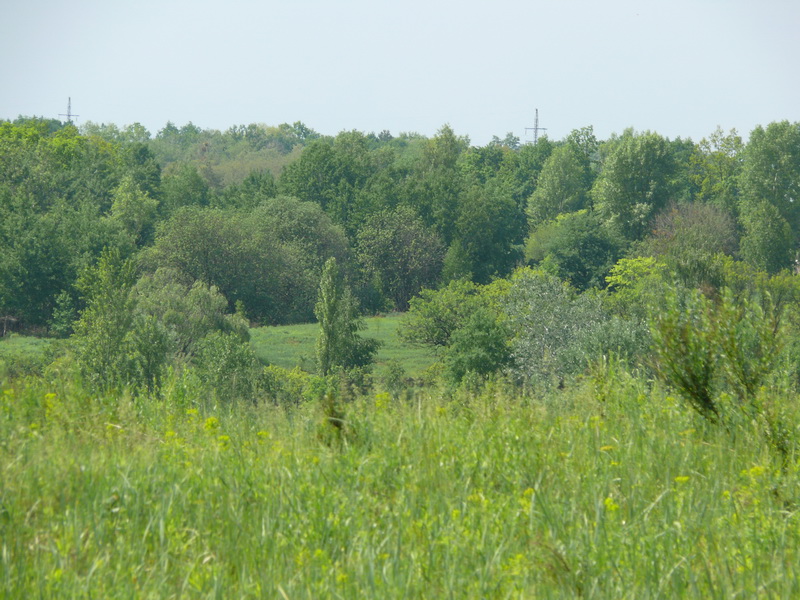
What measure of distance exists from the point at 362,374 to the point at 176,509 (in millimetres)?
36954

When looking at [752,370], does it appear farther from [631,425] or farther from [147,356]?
[147,356]

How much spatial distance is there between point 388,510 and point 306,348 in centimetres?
4753

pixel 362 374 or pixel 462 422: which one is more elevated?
pixel 462 422

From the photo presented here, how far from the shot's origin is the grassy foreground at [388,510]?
9.62ft

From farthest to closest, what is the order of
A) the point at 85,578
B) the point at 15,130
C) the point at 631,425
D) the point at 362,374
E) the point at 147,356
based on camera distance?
the point at 15,130 < the point at 362,374 < the point at 147,356 < the point at 631,425 < the point at 85,578

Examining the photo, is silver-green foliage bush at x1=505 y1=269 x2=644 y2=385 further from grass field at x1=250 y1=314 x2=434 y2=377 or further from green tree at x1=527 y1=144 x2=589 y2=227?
green tree at x1=527 y1=144 x2=589 y2=227

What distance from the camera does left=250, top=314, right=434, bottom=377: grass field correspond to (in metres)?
47.1

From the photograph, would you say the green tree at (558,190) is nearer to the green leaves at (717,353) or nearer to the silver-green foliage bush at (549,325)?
the silver-green foliage bush at (549,325)

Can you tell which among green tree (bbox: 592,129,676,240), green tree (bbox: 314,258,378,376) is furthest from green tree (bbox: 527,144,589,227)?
green tree (bbox: 314,258,378,376)

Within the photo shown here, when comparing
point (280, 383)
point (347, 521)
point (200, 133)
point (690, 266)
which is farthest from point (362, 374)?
point (200, 133)

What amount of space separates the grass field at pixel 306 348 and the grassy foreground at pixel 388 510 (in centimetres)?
4114

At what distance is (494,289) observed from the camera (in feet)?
186

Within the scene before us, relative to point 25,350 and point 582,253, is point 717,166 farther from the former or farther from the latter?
point 25,350

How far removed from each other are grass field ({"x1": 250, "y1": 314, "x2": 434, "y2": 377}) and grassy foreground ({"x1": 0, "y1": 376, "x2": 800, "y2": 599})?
41.1 m
